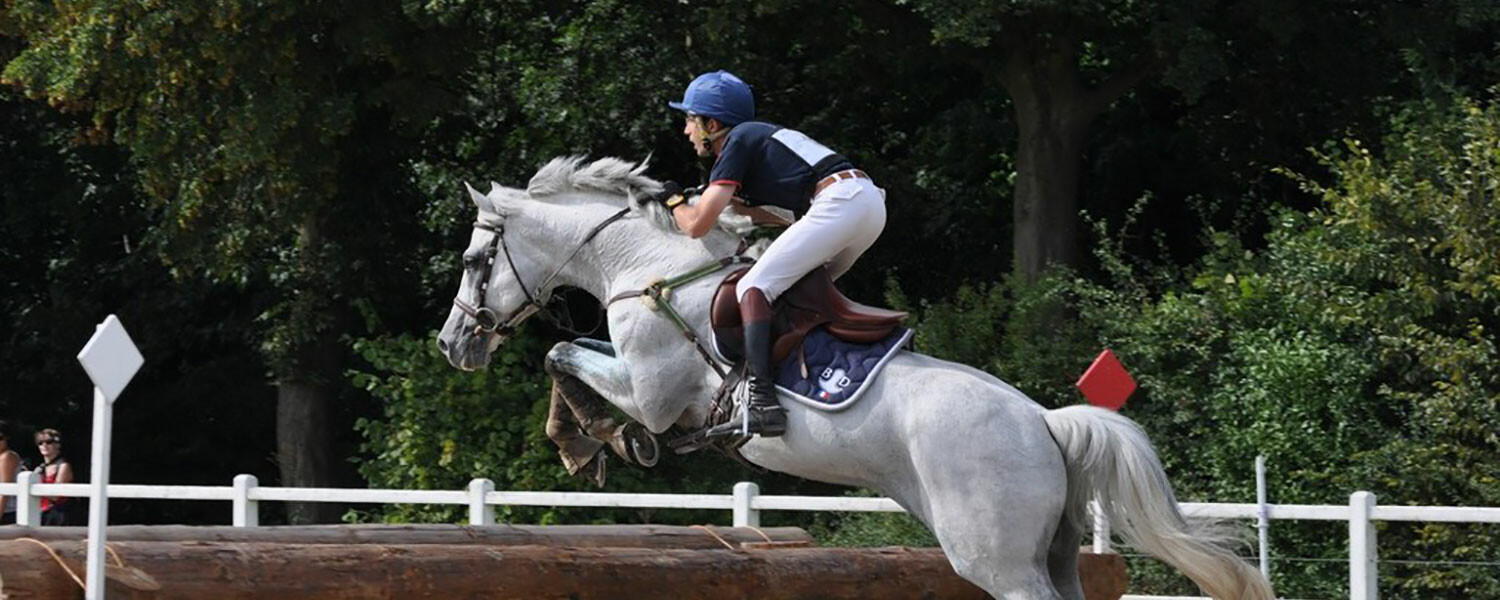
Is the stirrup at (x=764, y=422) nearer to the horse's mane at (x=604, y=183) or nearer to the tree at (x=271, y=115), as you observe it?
the horse's mane at (x=604, y=183)

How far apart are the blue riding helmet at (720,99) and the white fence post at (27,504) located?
302 inches

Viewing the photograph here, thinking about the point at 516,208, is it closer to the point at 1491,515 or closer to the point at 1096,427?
the point at 1096,427

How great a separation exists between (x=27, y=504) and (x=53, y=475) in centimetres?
68

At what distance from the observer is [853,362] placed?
686cm

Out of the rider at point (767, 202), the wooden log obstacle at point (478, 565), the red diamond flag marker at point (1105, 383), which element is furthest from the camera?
the red diamond flag marker at point (1105, 383)

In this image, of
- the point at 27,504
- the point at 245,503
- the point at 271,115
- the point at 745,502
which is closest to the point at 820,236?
the point at 745,502

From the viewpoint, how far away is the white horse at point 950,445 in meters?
6.67

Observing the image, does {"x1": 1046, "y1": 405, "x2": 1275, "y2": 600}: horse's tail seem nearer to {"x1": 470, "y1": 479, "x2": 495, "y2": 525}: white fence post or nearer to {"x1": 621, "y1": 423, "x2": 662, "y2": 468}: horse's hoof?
{"x1": 621, "y1": 423, "x2": 662, "y2": 468}: horse's hoof

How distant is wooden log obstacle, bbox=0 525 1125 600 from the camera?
6004 millimetres

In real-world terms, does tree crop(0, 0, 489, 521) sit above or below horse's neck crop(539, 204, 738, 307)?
above

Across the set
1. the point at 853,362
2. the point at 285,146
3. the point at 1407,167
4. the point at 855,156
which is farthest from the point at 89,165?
the point at 853,362

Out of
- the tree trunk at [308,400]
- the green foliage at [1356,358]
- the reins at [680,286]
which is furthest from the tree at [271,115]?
the reins at [680,286]

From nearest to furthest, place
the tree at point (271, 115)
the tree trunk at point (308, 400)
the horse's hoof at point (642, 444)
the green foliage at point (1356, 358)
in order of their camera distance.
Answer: the horse's hoof at point (642, 444)
the green foliage at point (1356, 358)
the tree at point (271, 115)
the tree trunk at point (308, 400)

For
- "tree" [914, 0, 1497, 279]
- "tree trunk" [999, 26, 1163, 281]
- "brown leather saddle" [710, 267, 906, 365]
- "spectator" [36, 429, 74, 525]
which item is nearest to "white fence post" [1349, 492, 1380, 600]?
"brown leather saddle" [710, 267, 906, 365]
